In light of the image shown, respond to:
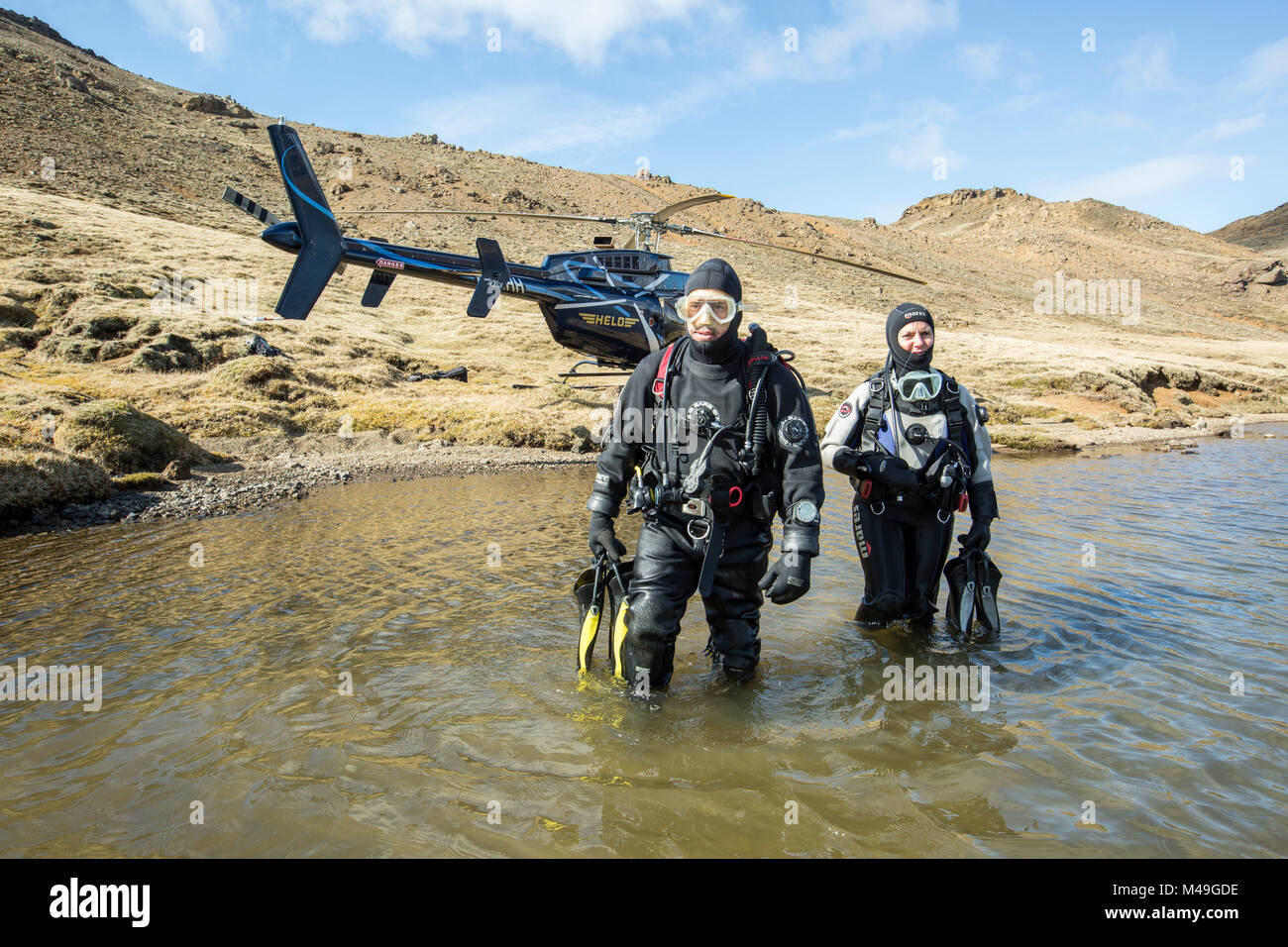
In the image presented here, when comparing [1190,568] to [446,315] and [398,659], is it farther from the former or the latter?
[446,315]

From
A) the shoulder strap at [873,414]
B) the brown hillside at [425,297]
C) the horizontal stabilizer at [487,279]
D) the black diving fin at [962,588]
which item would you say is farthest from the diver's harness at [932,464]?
the horizontal stabilizer at [487,279]

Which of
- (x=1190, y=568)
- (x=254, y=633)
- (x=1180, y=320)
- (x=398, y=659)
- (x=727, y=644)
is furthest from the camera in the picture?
(x=1180, y=320)

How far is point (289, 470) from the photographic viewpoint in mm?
12594

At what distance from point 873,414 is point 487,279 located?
15009 millimetres

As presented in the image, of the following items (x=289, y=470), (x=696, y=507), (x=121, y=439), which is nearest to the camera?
(x=696, y=507)

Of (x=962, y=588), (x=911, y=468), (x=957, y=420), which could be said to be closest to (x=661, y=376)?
(x=911, y=468)

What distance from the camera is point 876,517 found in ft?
17.2

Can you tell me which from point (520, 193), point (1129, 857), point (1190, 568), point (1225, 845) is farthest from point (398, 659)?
point (520, 193)

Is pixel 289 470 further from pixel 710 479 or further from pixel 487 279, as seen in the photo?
pixel 710 479

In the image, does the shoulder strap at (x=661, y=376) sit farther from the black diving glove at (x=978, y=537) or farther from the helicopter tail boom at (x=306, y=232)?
the helicopter tail boom at (x=306, y=232)

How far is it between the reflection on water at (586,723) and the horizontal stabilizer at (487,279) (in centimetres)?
1192

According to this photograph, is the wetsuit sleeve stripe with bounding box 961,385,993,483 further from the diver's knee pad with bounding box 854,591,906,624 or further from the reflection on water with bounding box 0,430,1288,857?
the reflection on water with bounding box 0,430,1288,857
